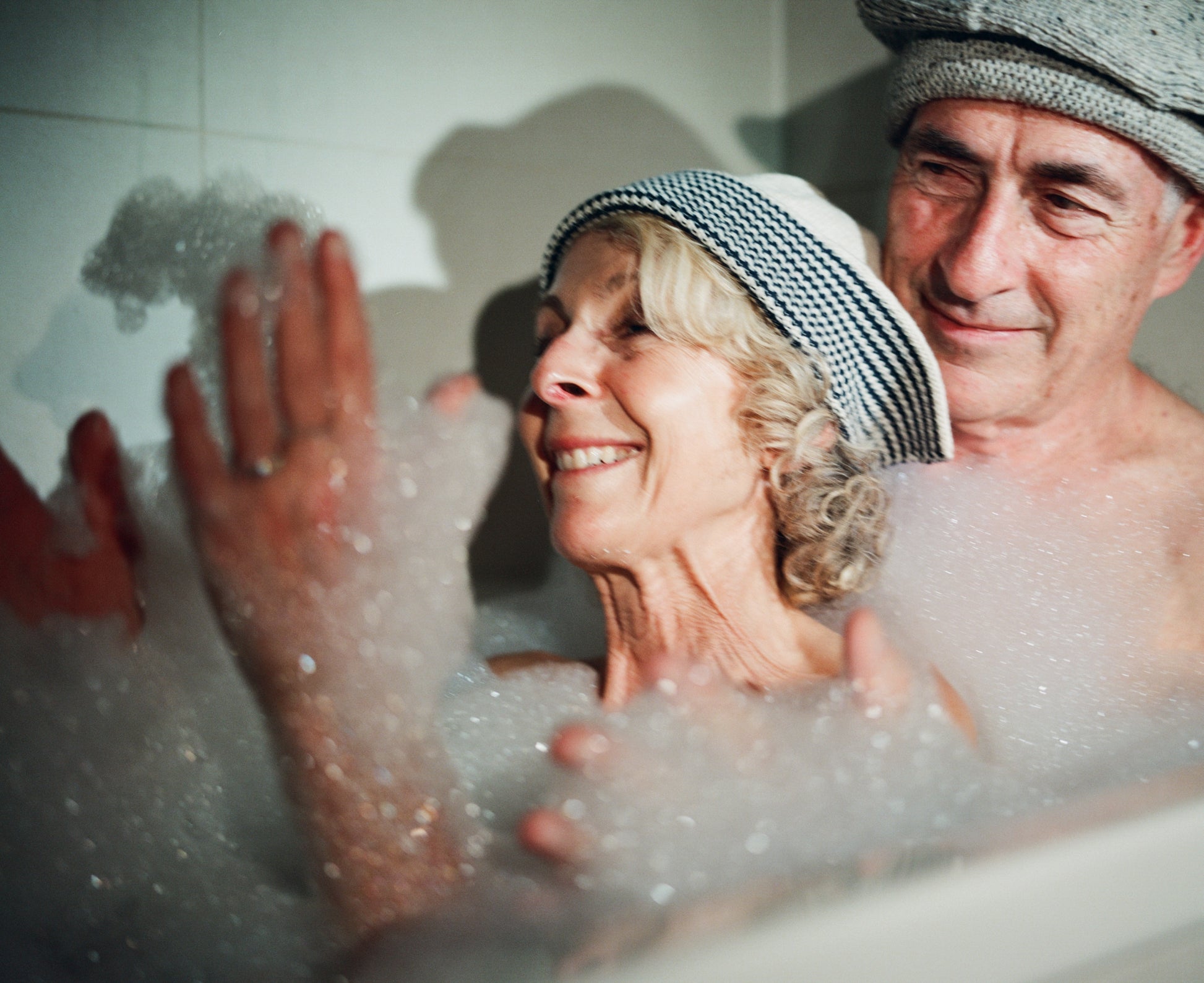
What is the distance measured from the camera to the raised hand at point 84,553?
90 cm

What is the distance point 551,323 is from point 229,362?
435 mm

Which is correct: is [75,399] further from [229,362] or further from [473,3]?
[473,3]

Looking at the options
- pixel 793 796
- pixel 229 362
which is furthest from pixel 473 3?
pixel 793 796

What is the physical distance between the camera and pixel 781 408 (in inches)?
39.1

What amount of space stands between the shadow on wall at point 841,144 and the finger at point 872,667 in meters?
0.94

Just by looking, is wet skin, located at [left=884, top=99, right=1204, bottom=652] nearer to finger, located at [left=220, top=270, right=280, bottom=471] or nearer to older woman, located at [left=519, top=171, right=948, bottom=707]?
older woman, located at [left=519, top=171, right=948, bottom=707]

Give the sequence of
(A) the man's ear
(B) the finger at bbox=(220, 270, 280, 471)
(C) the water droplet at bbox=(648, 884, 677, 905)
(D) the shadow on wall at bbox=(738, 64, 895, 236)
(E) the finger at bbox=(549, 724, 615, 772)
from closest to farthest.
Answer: (B) the finger at bbox=(220, 270, 280, 471) → (C) the water droplet at bbox=(648, 884, 677, 905) → (E) the finger at bbox=(549, 724, 615, 772) → (A) the man's ear → (D) the shadow on wall at bbox=(738, 64, 895, 236)

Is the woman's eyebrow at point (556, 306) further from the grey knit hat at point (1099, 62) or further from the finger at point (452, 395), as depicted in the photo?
the grey knit hat at point (1099, 62)

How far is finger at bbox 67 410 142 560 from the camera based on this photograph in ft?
3.07

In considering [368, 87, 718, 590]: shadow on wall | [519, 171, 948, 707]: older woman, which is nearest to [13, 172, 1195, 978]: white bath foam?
[519, 171, 948, 707]: older woman

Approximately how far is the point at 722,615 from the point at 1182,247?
0.76 metres

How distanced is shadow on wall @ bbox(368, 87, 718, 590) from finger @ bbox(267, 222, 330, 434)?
2.33 feet

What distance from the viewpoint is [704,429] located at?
1.00 metres

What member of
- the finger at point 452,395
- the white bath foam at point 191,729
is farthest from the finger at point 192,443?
the finger at point 452,395
